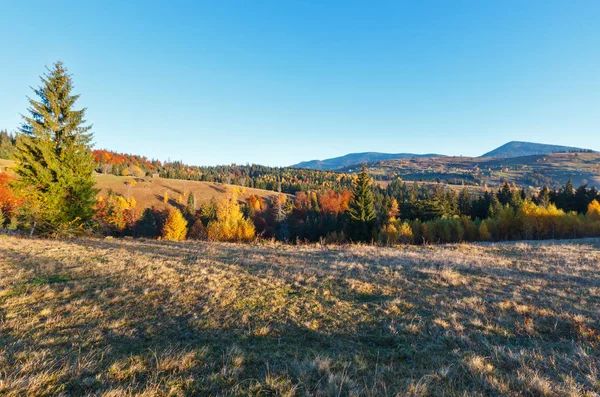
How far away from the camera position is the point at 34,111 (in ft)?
68.2

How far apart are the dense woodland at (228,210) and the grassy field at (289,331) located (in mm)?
12313

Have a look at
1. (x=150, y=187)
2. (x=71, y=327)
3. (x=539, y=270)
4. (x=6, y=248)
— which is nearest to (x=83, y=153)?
(x=6, y=248)

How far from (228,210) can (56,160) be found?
46.2m

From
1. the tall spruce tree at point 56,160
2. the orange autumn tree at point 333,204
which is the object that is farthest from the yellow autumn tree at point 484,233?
the tall spruce tree at point 56,160

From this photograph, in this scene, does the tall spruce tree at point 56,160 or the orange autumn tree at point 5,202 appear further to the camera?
the orange autumn tree at point 5,202

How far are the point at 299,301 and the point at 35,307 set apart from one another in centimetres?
717

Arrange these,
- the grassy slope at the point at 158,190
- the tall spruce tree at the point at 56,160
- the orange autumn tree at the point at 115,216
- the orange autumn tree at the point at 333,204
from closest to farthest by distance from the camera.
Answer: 1. the tall spruce tree at the point at 56,160
2. the orange autumn tree at the point at 115,216
3. the orange autumn tree at the point at 333,204
4. the grassy slope at the point at 158,190

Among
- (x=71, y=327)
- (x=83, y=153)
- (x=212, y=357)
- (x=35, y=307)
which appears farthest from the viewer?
(x=83, y=153)

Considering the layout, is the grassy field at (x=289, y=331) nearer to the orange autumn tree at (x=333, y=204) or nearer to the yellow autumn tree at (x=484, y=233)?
the yellow autumn tree at (x=484, y=233)

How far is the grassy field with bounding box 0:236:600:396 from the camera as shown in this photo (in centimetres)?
425

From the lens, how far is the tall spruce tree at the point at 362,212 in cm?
5016

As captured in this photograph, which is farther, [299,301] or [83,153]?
[83,153]

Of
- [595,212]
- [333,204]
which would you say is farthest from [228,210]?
[595,212]

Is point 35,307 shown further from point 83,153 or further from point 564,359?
point 83,153
